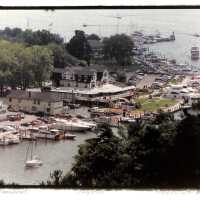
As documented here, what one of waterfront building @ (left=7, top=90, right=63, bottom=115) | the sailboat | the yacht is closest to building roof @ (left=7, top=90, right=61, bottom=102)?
waterfront building @ (left=7, top=90, right=63, bottom=115)

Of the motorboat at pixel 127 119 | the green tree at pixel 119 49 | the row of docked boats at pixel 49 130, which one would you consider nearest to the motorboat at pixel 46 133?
the row of docked boats at pixel 49 130

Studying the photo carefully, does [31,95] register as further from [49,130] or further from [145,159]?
[145,159]

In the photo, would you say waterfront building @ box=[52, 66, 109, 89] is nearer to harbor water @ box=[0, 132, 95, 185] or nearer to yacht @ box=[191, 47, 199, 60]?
harbor water @ box=[0, 132, 95, 185]

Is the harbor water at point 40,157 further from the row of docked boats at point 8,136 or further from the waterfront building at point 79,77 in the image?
the waterfront building at point 79,77

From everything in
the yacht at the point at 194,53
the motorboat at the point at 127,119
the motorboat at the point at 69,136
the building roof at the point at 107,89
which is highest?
the yacht at the point at 194,53

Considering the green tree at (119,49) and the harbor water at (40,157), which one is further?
the green tree at (119,49)

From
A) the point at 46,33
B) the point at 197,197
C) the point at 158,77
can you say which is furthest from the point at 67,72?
the point at 197,197
